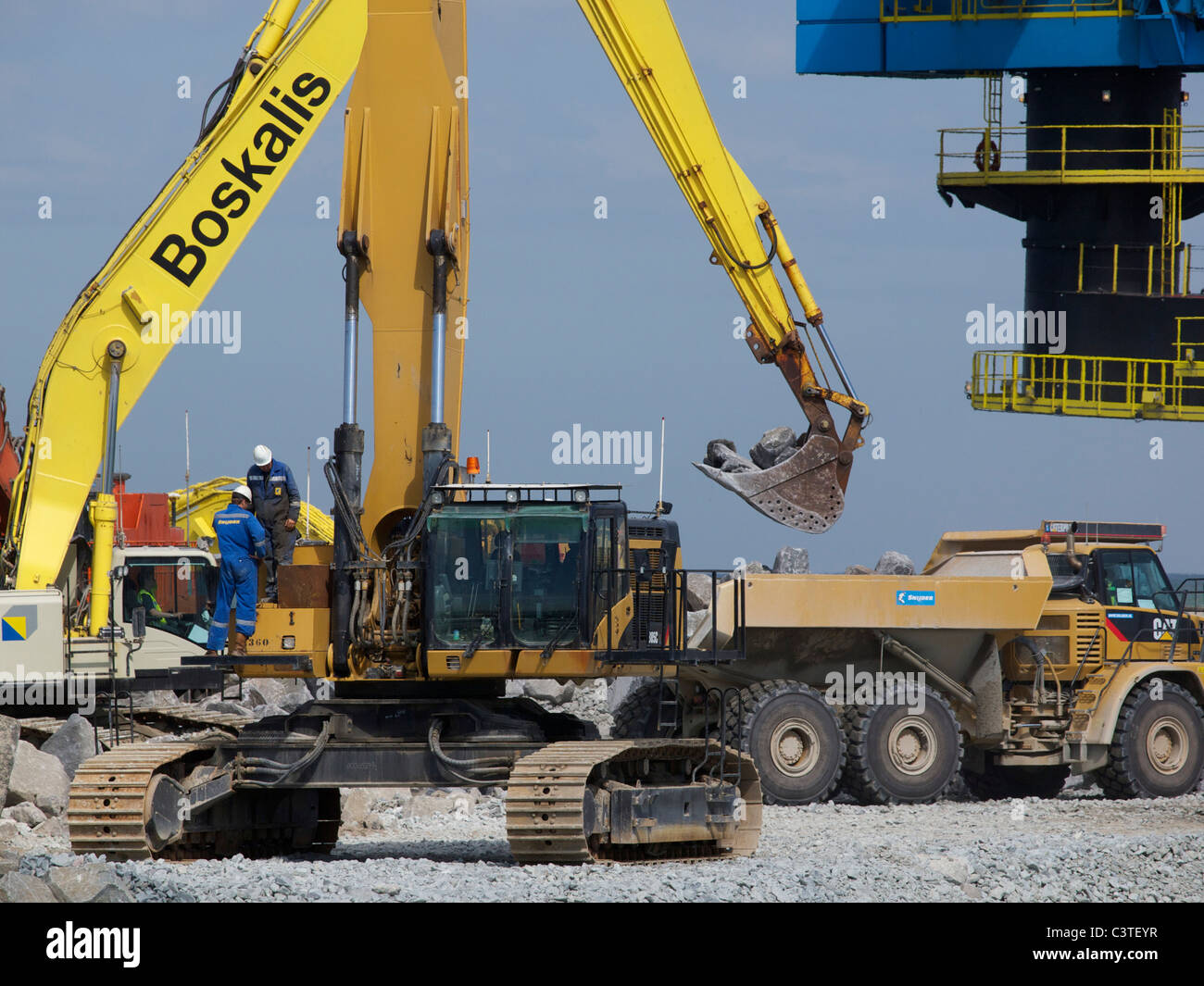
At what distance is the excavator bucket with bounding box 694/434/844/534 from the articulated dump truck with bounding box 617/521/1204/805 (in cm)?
174

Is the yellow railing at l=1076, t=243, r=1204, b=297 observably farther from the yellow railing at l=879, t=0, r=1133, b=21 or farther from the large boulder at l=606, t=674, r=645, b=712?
the large boulder at l=606, t=674, r=645, b=712

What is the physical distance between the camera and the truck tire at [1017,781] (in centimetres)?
1900

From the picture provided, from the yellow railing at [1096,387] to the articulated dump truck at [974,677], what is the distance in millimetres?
12867

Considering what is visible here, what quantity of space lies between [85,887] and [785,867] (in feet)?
14.8

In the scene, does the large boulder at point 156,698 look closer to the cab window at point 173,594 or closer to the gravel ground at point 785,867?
the cab window at point 173,594

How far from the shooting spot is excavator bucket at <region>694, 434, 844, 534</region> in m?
19.7

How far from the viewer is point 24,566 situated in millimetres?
18203

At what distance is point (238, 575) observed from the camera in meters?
12.0

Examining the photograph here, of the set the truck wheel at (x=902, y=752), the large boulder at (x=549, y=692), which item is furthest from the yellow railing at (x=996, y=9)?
the truck wheel at (x=902, y=752)

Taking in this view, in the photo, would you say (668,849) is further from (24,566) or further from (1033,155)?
(1033,155)

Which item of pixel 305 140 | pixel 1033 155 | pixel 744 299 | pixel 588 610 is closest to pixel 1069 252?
pixel 1033 155

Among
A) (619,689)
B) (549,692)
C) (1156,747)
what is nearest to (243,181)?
(619,689)

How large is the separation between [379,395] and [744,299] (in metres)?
9.01

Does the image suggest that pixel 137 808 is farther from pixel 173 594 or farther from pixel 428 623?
pixel 173 594
